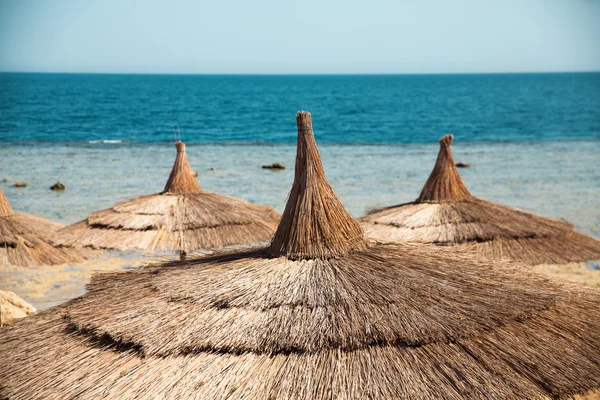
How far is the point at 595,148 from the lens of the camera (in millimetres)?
32156

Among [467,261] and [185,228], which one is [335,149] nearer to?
[185,228]

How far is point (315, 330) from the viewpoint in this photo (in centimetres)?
326

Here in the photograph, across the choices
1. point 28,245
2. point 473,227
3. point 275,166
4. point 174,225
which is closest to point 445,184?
point 473,227

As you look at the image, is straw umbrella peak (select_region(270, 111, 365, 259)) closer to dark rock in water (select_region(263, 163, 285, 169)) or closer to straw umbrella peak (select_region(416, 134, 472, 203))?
straw umbrella peak (select_region(416, 134, 472, 203))

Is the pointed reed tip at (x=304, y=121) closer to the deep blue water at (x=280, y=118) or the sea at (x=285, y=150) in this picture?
the sea at (x=285, y=150)

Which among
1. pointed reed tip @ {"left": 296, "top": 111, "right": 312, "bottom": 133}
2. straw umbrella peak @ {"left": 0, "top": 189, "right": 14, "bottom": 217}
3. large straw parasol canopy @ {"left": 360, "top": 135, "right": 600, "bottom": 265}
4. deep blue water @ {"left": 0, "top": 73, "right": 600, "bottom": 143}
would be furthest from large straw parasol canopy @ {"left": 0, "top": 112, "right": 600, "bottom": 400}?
deep blue water @ {"left": 0, "top": 73, "right": 600, "bottom": 143}

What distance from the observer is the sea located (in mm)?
18375

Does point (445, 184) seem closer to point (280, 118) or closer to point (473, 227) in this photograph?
point (473, 227)

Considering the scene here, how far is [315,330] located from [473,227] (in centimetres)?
442

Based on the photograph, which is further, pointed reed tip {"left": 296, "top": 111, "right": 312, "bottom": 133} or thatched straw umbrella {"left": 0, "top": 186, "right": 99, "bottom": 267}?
thatched straw umbrella {"left": 0, "top": 186, "right": 99, "bottom": 267}

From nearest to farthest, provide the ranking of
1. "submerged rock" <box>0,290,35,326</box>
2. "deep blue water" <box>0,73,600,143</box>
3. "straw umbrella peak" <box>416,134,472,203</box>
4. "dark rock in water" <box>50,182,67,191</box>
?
"submerged rock" <box>0,290,35,326</box>, "straw umbrella peak" <box>416,134,472,203</box>, "dark rock in water" <box>50,182,67,191</box>, "deep blue water" <box>0,73,600,143</box>

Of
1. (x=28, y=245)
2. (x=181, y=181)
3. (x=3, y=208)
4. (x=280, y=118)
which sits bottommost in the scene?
(x=280, y=118)

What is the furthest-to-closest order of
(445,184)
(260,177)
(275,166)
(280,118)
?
1. (280,118)
2. (275,166)
3. (260,177)
4. (445,184)

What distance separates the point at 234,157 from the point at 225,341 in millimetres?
25073
